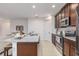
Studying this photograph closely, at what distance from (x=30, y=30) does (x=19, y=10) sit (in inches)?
39.9

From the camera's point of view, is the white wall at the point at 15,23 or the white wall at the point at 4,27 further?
the white wall at the point at 15,23

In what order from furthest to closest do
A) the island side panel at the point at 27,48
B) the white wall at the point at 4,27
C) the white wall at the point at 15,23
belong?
the white wall at the point at 15,23
the white wall at the point at 4,27
the island side panel at the point at 27,48

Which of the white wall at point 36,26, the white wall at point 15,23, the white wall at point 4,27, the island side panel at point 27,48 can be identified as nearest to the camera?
the island side panel at point 27,48

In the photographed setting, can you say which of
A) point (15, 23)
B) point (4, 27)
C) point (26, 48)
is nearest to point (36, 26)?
point (15, 23)

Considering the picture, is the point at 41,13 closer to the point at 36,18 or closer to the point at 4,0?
the point at 36,18

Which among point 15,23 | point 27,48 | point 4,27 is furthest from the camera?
point 15,23

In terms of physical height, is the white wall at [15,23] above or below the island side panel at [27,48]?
above

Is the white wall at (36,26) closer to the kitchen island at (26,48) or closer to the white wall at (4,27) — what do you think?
the white wall at (4,27)

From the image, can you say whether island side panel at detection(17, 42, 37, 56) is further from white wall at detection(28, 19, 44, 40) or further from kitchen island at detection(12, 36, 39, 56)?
white wall at detection(28, 19, 44, 40)

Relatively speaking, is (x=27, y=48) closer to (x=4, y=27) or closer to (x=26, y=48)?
(x=26, y=48)

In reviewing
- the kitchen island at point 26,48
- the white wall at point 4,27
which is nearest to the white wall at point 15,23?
the white wall at point 4,27

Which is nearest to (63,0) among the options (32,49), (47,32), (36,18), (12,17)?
(32,49)

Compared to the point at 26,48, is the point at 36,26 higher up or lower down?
higher up

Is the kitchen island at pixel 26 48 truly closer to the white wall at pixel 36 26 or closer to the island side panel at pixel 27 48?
the island side panel at pixel 27 48
